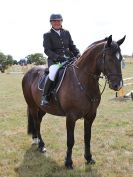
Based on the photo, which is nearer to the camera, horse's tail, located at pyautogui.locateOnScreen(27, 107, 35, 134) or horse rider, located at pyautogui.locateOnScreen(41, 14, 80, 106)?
horse rider, located at pyautogui.locateOnScreen(41, 14, 80, 106)

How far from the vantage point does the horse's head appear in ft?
20.9

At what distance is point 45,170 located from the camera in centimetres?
717

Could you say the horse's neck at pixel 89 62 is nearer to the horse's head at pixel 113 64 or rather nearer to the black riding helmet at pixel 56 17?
the horse's head at pixel 113 64

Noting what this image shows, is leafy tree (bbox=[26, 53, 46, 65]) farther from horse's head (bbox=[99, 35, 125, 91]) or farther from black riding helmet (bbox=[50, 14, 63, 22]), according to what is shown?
horse's head (bbox=[99, 35, 125, 91])

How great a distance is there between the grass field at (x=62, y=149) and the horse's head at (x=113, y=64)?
177 cm

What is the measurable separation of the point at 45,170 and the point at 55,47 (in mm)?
2645

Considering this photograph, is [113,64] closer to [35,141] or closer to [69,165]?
[69,165]

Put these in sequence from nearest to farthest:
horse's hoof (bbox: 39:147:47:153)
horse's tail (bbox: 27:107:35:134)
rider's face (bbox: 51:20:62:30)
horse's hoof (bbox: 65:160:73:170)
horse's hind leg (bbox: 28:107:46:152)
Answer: horse's hoof (bbox: 65:160:73:170), rider's face (bbox: 51:20:62:30), horse's hoof (bbox: 39:147:47:153), horse's hind leg (bbox: 28:107:46:152), horse's tail (bbox: 27:107:35:134)

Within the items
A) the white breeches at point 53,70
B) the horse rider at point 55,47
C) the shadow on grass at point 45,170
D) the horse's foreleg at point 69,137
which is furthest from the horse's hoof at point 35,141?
the white breeches at point 53,70

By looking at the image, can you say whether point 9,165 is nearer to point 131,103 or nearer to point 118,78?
point 118,78

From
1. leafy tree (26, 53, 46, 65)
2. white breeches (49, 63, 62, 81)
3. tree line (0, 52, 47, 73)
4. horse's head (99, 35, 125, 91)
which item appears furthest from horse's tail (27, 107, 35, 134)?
leafy tree (26, 53, 46, 65)

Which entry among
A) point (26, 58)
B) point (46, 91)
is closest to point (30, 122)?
point (46, 91)

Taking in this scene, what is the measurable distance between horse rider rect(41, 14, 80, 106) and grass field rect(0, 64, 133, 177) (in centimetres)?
134

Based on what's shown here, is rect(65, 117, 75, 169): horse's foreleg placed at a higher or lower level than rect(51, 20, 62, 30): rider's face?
lower
